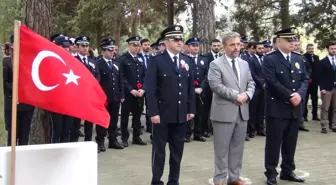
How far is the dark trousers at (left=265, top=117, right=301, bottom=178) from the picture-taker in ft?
20.6

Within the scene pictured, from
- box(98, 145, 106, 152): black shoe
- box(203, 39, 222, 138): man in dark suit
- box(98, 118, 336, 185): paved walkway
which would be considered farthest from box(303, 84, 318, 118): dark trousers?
box(98, 145, 106, 152): black shoe

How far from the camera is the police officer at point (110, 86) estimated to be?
868 cm

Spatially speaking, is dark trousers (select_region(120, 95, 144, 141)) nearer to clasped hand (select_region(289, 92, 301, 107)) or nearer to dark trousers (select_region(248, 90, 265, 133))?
dark trousers (select_region(248, 90, 265, 133))

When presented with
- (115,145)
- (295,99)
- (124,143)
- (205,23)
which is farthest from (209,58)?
(295,99)

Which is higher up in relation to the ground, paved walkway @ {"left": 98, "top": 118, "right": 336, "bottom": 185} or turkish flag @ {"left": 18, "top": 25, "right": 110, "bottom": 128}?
turkish flag @ {"left": 18, "top": 25, "right": 110, "bottom": 128}

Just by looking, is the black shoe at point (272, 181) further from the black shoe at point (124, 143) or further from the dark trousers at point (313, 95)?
the dark trousers at point (313, 95)

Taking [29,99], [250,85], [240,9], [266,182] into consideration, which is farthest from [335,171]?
[240,9]

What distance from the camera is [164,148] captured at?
19.5ft

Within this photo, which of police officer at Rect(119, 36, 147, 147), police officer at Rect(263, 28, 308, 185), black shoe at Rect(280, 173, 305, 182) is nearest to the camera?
police officer at Rect(263, 28, 308, 185)

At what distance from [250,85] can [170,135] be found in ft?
3.95

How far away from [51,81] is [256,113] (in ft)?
23.3

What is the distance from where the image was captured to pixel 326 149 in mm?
8727

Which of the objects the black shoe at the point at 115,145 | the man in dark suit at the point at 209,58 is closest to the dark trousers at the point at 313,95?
the man in dark suit at the point at 209,58

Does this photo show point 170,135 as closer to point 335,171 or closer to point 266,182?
point 266,182
